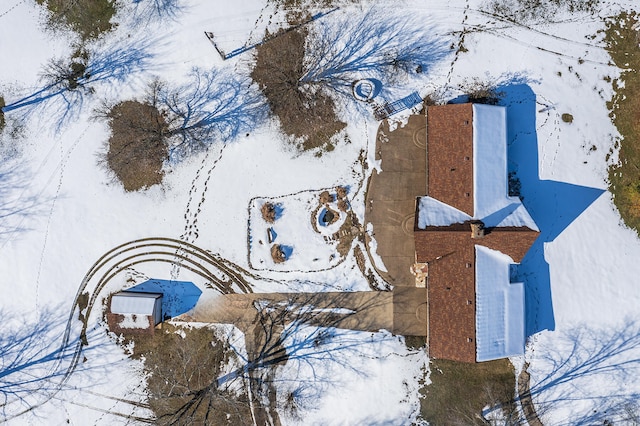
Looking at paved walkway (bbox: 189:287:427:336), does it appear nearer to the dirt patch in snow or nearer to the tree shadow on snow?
the tree shadow on snow

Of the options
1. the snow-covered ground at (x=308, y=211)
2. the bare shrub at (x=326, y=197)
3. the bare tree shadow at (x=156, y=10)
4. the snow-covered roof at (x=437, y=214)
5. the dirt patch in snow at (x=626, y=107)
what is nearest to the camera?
the snow-covered roof at (x=437, y=214)

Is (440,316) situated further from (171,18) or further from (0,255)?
(0,255)

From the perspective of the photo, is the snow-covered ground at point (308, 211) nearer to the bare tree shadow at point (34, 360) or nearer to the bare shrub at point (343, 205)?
the bare tree shadow at point (34, 360)

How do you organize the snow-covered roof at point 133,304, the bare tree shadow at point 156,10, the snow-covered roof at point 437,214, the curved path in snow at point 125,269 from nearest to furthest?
the snow-covered roof at point 437,214
the snow-covered roof at point 133,304
the curved path in snow at point 125,269
the bare tree shadow at point 156,10

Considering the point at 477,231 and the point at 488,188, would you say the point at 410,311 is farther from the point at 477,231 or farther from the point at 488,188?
the point at 488,188

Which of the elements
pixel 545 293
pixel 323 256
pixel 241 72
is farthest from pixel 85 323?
pixel 545 293

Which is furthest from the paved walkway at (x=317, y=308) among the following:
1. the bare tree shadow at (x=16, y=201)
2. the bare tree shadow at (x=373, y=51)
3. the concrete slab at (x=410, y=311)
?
the bare tree shadow at (x=373, y=51)

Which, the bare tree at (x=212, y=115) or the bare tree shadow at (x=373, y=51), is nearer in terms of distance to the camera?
the bare tree shadow at (x=373, y=51)
